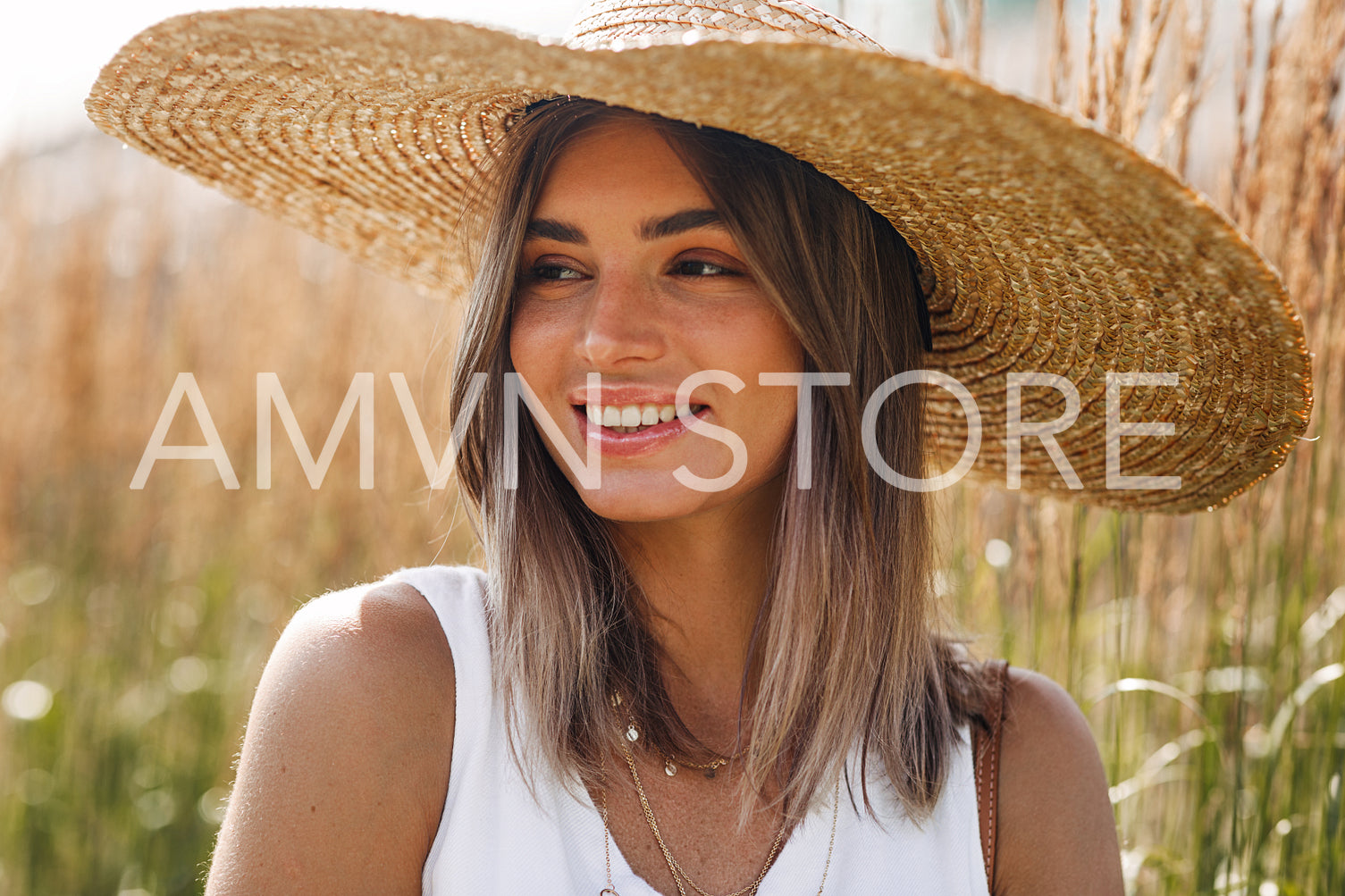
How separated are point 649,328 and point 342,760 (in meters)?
0.63

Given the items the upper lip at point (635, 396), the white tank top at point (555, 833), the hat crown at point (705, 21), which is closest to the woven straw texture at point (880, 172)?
the hat crown at point (705, 21)

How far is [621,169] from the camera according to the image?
146 cm

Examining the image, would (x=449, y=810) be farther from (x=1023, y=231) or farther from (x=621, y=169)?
(x=1023, y=231)

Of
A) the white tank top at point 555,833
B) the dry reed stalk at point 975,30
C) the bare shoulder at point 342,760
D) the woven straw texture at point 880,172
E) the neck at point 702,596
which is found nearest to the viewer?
the woven straw texture at point 880,172

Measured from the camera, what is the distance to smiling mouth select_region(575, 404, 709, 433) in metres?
1.44

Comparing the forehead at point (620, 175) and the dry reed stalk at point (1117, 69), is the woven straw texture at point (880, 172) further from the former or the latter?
the dry reed stalk at point (1117, 69)

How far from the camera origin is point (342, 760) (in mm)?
1321

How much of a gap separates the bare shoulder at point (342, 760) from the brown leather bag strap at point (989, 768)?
743 mm

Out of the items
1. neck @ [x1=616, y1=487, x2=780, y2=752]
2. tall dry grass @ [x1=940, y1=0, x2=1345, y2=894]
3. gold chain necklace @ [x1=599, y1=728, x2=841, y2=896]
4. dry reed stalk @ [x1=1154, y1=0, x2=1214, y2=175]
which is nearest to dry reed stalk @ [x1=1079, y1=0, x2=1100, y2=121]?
tall dry grass @ [x1=940, y1=0, x2=1345, y2=894]

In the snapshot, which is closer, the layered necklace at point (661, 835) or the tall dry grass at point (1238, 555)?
the layered necklace at point (661, 835)

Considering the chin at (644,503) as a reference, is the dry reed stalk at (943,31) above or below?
above

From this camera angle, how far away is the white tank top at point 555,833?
1.39m

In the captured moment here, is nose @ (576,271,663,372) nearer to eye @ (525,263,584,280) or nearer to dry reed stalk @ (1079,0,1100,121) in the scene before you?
eye @ (525,263,584,280)

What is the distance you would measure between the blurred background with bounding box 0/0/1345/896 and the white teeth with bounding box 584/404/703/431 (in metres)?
0.48
